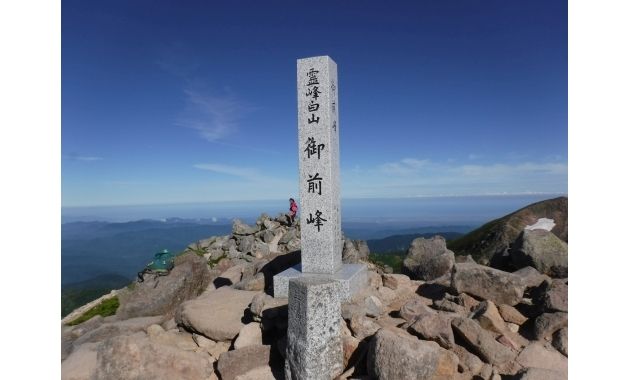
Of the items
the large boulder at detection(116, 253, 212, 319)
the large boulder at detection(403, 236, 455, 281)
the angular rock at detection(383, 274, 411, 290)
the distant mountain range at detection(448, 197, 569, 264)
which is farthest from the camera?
the distant mountain range at detection(448, 197, 569, 264)

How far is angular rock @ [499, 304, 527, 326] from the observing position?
6.67 meters

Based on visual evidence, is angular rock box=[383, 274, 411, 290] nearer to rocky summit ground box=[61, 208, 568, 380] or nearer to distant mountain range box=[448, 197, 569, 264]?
rocky summit ground box=[61, 208, 568, 380]

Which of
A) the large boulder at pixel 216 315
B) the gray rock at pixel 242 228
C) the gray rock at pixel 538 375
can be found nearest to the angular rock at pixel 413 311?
the gray rock at pixel 538 375

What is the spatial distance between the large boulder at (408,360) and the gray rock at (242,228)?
15489mm

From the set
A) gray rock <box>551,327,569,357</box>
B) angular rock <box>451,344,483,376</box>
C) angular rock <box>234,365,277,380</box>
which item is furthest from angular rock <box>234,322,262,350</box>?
gray rock <box>551,327,569,357</box>

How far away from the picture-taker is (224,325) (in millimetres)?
7352

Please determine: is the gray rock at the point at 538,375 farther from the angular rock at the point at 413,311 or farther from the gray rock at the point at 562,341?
the angular rock at the point at 413,311

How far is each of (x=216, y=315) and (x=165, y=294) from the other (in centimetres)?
235

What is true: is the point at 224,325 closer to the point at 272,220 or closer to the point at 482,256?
the point at 482,256

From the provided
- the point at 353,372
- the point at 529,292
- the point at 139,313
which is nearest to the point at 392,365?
the point at 353,372

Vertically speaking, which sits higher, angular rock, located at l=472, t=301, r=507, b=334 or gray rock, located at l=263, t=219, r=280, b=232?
gray rock, located at l=263, t=219, r=280, b=232

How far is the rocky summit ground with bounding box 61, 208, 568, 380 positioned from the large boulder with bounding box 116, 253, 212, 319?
0.03m

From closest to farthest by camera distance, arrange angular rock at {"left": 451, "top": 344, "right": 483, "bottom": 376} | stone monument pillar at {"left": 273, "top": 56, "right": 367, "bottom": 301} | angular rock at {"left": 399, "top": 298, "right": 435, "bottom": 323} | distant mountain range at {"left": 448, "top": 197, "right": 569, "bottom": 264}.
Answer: angular rock at {"left": 451, "top": 344, "right": 483, "bottom": 376} → angular rock at {"left": 399, "top": 298, "right": 435, "bottom": 323} → stone monument pillar at {"left": 273, "top": 56, "right": 367, "bottom": 301} → distant mountain range at {"left": 448, "top": 197, "right": 569, "bottom": 264}

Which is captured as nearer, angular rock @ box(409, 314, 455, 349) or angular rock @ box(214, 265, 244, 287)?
angular rock @ box(409, 314, 455, 349)
